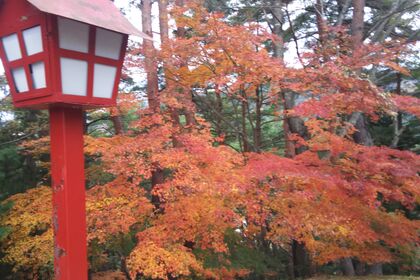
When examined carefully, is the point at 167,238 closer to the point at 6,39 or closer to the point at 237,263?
the point at 237,263

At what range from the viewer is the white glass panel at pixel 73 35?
7.45 feet

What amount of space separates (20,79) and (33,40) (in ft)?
1.01

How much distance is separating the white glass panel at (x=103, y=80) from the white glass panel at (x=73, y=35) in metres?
0.17

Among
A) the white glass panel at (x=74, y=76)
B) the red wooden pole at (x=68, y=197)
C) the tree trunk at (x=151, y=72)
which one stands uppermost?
the tree trunk at (x=151, y=72)

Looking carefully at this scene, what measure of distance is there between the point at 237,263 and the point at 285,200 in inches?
118

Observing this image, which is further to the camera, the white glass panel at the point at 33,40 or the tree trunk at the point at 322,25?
the tree trunk at the point at 322,25

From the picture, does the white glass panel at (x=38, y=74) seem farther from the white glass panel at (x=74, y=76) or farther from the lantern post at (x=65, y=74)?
the white glass panel at (x=74, y=76)

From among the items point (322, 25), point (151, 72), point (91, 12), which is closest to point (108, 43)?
point (91, 12)

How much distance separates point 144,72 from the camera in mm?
7855

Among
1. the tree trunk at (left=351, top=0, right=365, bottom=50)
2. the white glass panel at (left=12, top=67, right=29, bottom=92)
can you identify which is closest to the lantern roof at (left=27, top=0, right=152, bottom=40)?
the white glass panel at (left=12, top=67, right=29, bottom=92)

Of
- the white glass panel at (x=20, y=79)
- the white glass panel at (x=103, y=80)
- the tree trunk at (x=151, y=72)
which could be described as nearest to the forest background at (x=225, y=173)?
the tree trunk at (x=151, y=72)

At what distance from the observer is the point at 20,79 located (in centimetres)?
245

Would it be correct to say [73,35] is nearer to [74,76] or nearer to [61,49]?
[61,49]

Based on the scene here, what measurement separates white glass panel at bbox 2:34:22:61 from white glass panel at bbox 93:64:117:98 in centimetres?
51
